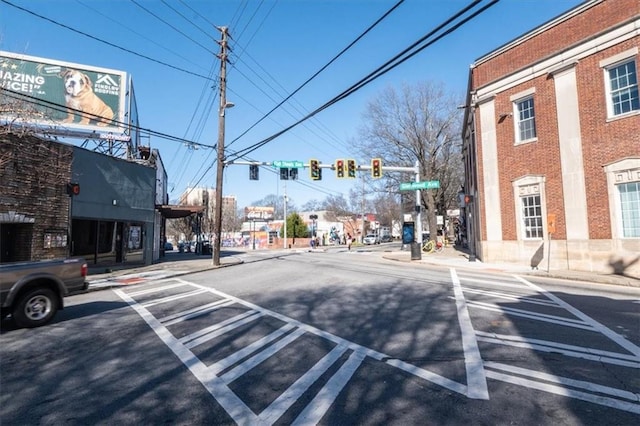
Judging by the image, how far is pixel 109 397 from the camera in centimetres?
435

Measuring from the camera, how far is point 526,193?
63.3 ft

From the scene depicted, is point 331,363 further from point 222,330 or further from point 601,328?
point 601,328

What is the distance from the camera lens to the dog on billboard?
2297 centimetres

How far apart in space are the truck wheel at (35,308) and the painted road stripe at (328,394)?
6.10 metres

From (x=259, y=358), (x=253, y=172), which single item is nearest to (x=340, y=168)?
Result: (x=253, y=172)

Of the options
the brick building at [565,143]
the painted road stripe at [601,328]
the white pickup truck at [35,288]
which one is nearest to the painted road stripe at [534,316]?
the painted road stripe at [601,328]

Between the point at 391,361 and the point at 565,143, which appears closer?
the point at 391,361

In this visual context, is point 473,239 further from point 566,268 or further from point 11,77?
Result: point 11,77

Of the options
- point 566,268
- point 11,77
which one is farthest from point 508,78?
point 11,77

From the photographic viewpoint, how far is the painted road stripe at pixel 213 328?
259 inches

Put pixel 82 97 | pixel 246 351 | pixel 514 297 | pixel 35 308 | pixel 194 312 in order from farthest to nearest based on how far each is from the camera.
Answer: pixel 82 97, pixel 514 297, pixel 194 312, pixel 35 308, pixel 246 351

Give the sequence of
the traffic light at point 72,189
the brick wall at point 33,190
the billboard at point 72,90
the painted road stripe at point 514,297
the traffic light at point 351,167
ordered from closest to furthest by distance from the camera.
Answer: the painted road stripe at point 514,297
the brick wall at point 33,190
the traffic light at point 72,189
the billboard at point 72,90
the traffic light at point 351,167

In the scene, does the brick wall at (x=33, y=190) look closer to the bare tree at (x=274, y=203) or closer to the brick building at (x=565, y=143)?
the brick building at (x=565, y=143)

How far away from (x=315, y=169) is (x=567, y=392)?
68.4 ft
